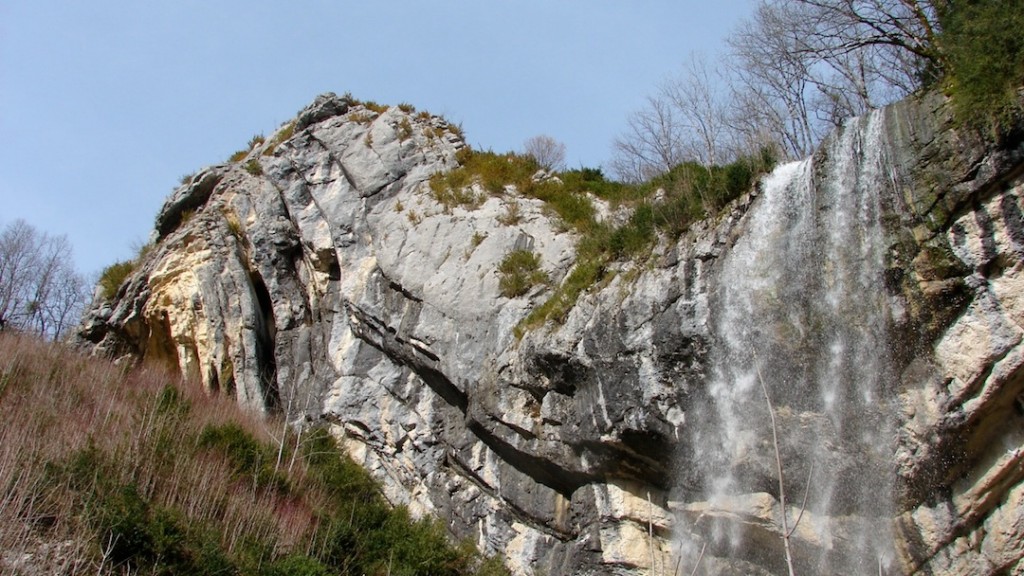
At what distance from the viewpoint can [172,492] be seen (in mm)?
12922

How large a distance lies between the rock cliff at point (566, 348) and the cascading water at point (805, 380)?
0.05m

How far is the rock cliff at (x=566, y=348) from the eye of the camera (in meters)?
9.44

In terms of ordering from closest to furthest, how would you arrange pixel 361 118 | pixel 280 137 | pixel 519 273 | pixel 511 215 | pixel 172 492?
pixel 172 492 < pixel 519 273 < pixel 511 215 < pixel 361 118 < pixel 280 137

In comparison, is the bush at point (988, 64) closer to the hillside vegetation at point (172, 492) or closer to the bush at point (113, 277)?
the hillside vegetation at point (172, 492)

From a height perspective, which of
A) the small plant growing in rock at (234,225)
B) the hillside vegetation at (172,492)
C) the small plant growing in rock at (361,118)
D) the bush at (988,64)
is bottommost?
the hillside vegetation at (172,492)

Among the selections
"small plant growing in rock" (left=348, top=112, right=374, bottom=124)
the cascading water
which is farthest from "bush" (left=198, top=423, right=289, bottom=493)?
"small plant growing in rock" (left=348, top=112, right=374, bottom=124)

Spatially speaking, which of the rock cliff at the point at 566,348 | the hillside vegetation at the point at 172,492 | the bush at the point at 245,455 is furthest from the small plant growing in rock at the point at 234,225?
the bush at the point at 245,455

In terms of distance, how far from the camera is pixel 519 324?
13109 mm

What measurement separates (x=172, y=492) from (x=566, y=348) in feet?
→ 21.6

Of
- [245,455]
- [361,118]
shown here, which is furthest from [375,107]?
[245,455]

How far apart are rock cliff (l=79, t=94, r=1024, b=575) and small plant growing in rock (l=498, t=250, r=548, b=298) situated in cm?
17

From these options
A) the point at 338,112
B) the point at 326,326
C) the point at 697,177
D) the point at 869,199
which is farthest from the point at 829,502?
the point at 338,112

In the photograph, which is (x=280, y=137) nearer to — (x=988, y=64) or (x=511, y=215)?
(x=511, y=215)

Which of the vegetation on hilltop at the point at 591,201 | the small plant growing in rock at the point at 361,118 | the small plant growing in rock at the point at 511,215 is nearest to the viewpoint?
the vegetation on hilltop at the point at 591,201
